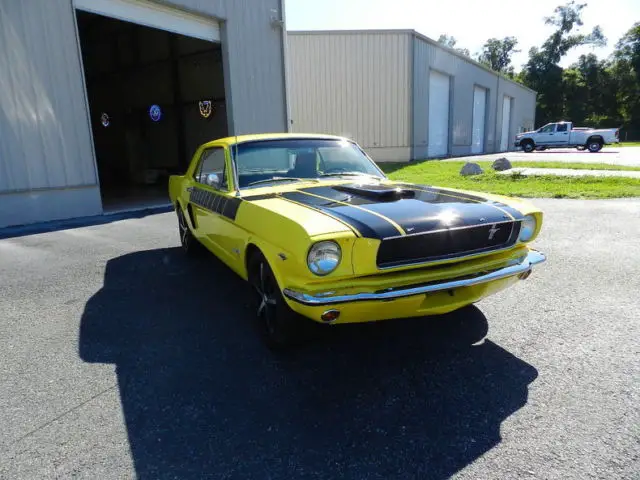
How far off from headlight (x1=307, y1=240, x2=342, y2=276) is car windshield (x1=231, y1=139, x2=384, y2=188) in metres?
1.41

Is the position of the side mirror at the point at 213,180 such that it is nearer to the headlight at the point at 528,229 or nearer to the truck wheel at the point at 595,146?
the headlight at the point at 528,229

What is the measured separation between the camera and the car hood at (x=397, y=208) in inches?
93.1

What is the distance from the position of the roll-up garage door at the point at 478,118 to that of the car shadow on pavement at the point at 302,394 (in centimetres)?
2759

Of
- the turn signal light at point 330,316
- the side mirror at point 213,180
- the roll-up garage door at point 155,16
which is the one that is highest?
the roll-up garage door at point 155,16

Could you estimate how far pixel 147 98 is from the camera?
16516 mm

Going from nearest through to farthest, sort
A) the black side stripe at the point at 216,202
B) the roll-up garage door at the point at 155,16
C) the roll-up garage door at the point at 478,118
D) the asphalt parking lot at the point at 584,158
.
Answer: the black side stripe at the point at 216,202, the roll-up garage door at the point at 155,16, the asphalt parking lot at the point at 584,158, the roll-up garage door at the point at 478,118

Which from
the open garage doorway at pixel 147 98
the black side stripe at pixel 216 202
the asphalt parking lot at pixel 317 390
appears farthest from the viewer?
the open garage doorway at pixel 147 98

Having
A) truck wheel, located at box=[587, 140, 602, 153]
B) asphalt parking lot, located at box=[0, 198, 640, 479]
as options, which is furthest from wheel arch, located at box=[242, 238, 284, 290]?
truck wheel, located at box=[587, 140, 602, 153]

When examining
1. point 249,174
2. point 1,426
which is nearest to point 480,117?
point 249,174

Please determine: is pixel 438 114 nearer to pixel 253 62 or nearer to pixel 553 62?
pixel 253 62

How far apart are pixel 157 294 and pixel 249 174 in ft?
4.54

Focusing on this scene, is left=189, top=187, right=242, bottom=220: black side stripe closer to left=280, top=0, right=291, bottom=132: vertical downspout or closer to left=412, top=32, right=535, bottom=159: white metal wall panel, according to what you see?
left=280, top=0, right=291, bottom=132: vertical downspout

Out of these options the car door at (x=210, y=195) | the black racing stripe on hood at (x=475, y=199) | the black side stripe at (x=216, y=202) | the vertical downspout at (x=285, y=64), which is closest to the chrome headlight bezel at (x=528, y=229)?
the black racing stripe on hood at (x=475, y=199)

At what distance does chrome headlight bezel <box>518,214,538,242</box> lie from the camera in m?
2.85
